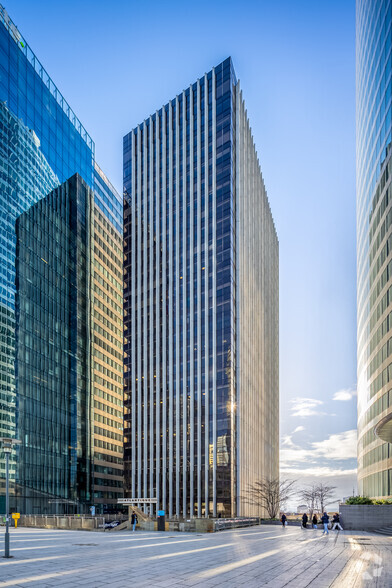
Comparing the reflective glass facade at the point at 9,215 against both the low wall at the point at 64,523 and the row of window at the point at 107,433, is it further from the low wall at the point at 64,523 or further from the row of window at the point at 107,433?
the row of window at the point at 107,433

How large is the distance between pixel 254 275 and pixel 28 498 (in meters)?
62.0

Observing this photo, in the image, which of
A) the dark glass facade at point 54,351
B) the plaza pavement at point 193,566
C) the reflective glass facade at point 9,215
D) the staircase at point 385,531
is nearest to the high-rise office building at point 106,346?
the dark glass facade at point 54,351

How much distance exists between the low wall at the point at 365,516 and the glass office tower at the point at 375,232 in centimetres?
608

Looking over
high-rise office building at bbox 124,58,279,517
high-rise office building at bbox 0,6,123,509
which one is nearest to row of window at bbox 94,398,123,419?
high-rise office building at bbox 0,6,123,509

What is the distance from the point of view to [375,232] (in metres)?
62.3

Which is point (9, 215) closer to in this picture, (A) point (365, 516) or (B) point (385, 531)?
(A) point (365, 516)

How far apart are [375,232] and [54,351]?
2331 inches

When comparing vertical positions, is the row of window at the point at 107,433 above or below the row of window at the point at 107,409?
below

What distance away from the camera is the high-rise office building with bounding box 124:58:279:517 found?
289 ft

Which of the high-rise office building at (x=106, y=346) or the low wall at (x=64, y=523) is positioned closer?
→ the low wall at (x=64, y=523)

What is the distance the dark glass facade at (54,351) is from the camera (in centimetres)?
8138

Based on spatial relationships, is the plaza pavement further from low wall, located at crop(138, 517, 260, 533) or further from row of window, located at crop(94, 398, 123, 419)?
row of window, located at crop(94, 398, 123, 419)

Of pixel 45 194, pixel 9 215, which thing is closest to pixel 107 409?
pixel 45 194

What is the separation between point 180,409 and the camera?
302 ft
